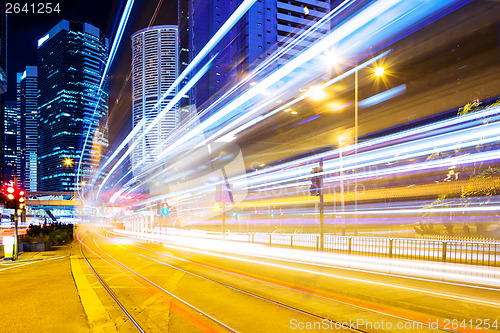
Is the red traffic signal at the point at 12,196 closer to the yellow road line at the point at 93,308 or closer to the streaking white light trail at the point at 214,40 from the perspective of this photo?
the yellow road line at the point at 93,308

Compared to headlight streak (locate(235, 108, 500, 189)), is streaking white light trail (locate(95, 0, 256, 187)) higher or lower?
higher

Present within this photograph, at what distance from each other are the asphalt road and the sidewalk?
0.98m

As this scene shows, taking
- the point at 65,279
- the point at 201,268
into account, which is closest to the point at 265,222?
the point at 201,268

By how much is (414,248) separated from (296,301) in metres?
9.08

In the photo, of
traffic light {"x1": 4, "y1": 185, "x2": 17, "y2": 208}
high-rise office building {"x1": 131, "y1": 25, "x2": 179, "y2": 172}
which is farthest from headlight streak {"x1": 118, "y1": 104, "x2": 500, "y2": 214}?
high-rise office building {"x1": 131, "y1": 25, "x2": 179, "y2": 172}

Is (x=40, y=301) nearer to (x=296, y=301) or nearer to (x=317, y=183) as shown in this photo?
(x=296, y=301)

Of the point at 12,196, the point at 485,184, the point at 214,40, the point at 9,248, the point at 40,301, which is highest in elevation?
the point at 214,40

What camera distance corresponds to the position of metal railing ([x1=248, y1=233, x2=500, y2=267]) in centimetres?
1376

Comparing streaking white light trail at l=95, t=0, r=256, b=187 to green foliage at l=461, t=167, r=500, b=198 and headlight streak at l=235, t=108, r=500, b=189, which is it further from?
green foliage at l=461, t=167, r=500, b=198

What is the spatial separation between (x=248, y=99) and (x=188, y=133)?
8.61 metres

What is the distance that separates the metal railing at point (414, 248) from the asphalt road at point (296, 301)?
3.09 metres

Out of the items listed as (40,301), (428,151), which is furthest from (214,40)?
(40,301)

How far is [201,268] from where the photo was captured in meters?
15.3

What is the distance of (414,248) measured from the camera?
1597 cm
